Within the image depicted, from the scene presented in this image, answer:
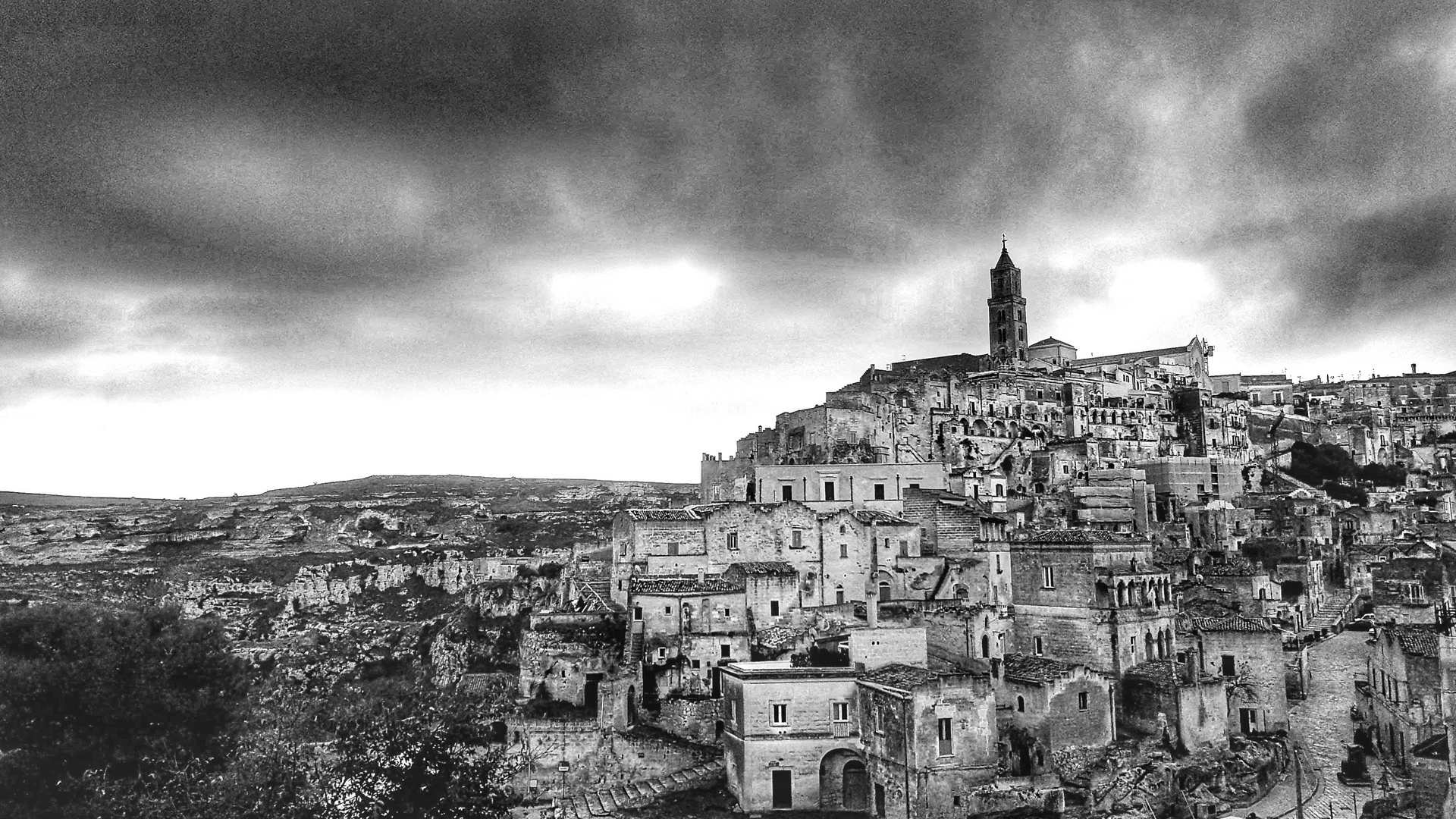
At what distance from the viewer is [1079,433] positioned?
270 feet

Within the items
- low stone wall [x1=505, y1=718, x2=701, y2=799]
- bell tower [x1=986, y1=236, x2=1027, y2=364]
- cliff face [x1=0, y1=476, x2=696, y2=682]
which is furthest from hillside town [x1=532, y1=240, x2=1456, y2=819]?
bell tower [x1=986, y1=236, x2=1027, y2=364]

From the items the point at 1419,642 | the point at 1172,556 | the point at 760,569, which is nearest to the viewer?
the point at 1419,642

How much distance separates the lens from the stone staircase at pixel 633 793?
33.8 m

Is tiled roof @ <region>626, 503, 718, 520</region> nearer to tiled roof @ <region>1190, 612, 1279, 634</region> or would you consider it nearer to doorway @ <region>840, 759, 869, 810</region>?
doorway @ <region>840, 759, 869, 810</region>

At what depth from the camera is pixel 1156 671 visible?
120ft

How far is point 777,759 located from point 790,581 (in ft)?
35.9

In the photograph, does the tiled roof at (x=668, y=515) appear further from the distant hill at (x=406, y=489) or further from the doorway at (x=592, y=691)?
the distant hill at (x=406, y=489)

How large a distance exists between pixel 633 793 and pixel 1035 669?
565 inches

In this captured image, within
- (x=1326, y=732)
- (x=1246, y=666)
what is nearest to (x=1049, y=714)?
(x=1246, y=666)

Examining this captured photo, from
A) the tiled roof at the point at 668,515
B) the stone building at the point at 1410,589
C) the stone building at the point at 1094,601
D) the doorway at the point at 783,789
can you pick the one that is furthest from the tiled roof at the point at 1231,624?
the tiled roof at the point at 668,515

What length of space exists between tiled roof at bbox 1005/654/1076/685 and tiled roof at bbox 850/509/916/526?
10.1 m

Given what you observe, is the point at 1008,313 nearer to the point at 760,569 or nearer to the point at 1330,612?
the point at 1330,612

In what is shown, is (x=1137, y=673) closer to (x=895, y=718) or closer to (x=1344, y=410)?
(x=895, y=718)

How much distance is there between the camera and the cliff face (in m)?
67.5
